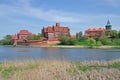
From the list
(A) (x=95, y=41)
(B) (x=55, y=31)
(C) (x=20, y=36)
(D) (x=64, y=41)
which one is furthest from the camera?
(C) (x=20, y=36)

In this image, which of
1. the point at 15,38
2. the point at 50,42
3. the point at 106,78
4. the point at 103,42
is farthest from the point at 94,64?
the point at 15,38

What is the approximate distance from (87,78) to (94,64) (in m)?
9.54

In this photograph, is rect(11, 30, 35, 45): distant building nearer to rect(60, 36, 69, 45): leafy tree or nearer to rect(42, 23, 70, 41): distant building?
rect(42, 23, 70, 41): distant building

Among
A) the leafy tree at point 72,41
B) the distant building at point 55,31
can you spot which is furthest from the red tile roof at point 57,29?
the leafy tree at point 72,41

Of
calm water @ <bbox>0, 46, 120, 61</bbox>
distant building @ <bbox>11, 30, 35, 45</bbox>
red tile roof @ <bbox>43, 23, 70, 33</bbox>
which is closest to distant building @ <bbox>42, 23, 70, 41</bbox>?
red tile roof @ <bbox>43, 23, 70, 33</bbox>

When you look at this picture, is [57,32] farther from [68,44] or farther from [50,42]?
[68,44]

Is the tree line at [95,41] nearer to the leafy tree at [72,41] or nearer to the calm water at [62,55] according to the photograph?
the leafy tree at [72,41]

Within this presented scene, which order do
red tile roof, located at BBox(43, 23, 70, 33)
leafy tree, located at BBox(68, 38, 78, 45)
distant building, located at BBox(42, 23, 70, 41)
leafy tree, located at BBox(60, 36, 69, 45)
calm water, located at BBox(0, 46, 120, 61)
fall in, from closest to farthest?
calm water, located at BBox(0, 46, 120, 61) → leafy tree, located at BBox(68, 38, 78, 45) → leafy tree, located at BBox(60, 36, 69, 45) → distant building, located at BBox(42, 23, 70, 41) → red tile roof, located at BBox(43, 23, 70, 33)

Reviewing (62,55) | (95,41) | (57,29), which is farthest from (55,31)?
(62,55)

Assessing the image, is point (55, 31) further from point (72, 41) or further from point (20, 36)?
point (72, 41)

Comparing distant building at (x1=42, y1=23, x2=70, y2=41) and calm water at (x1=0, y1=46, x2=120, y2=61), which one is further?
distant building at (x1=42, y1=23, x2=70, y2=41)

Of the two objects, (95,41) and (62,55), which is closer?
(62,55)

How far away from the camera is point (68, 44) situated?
119 m

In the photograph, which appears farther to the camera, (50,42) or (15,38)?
(15,38)
